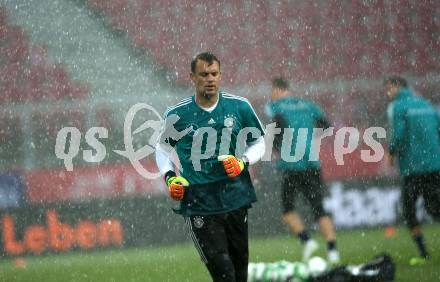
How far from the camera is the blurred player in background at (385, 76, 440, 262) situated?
7703 mm

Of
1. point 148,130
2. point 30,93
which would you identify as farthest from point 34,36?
point 148,130

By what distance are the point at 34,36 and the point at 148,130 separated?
162 inches

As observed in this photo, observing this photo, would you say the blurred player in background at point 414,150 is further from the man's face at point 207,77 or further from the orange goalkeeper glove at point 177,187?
the orange goalkeeper glove at point 177,187

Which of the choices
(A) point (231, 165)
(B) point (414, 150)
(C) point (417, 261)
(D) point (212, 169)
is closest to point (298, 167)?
(B) point (414, 150)

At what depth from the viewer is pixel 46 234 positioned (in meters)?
10.3

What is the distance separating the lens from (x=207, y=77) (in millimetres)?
4852

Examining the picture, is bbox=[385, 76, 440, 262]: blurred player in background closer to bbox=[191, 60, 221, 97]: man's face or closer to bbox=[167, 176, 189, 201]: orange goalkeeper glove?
bbox=[191, 60, 221, 97]: man's face

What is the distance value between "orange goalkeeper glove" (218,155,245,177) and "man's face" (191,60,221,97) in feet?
1.27

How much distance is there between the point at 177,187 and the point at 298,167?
12.2 ft

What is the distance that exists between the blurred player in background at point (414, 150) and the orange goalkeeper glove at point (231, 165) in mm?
3232

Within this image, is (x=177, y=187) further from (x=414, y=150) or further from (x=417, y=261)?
(x=414, y=150)

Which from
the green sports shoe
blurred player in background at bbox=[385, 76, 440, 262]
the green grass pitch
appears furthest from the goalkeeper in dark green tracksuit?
blurred player in background at bbox=[385, 76, 440, 262]

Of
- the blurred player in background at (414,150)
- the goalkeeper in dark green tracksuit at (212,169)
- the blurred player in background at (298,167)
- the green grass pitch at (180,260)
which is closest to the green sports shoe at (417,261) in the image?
the green grass pitch at (180,260)

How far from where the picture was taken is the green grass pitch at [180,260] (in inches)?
298
